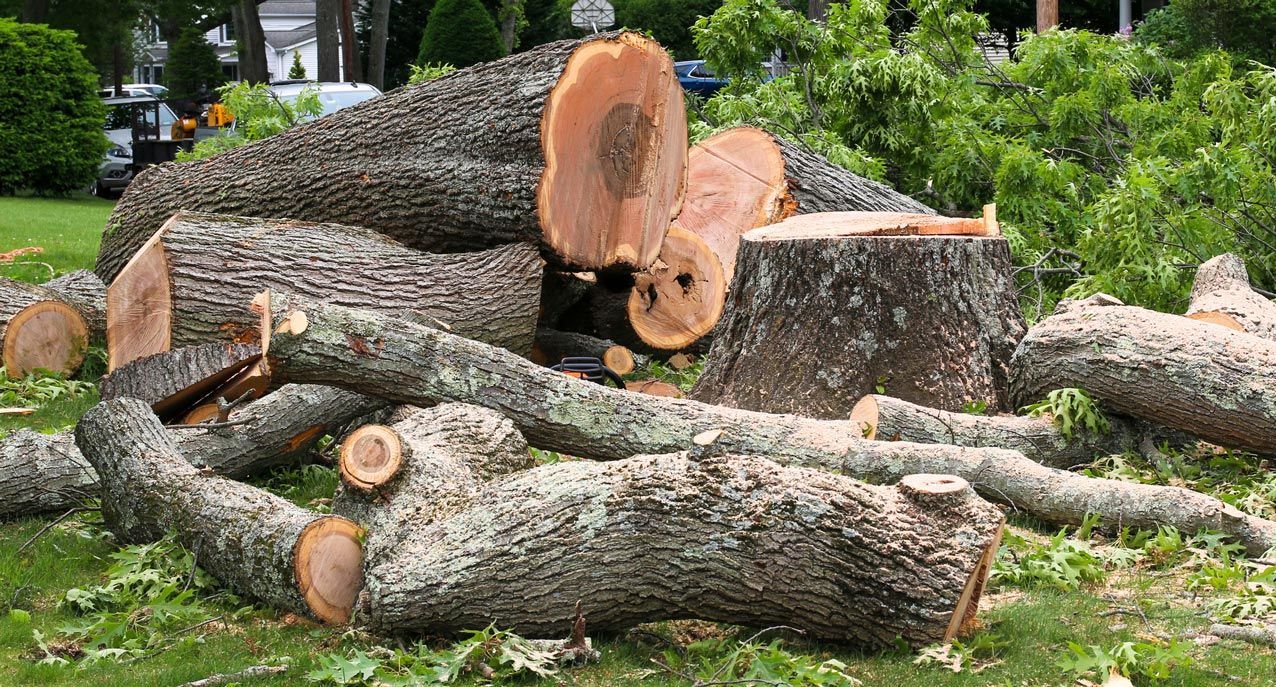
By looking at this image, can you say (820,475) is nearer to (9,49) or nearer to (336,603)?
(336,603)

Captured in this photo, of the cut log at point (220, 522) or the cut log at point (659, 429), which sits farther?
the cut log at point (659, 429)

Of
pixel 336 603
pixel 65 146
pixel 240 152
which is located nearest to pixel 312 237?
pixel 240 152

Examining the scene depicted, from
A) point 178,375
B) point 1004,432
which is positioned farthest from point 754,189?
point 178,375

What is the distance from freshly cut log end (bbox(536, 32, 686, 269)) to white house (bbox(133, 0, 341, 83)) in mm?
44379

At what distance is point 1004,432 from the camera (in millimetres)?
5516

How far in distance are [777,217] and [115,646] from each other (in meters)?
5.54

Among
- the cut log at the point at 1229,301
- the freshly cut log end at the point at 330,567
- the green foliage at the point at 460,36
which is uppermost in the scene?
the green foliage at the point at 460,36

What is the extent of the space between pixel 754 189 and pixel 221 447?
4.34 metres

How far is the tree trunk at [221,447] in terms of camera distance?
5.28 m

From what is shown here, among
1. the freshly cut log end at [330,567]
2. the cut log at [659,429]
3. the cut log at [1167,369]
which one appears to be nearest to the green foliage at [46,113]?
the cut log at [659,429]

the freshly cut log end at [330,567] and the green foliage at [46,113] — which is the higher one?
the green foliage at [46,113]

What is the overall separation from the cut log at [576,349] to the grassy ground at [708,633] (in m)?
3.52

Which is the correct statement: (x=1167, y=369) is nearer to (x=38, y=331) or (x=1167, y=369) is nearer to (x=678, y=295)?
(x=678, y=295)

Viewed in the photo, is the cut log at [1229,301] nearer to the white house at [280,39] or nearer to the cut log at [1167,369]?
the cut log at [1167,369]
